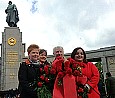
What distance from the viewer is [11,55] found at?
16.7 meters

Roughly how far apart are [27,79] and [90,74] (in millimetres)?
758

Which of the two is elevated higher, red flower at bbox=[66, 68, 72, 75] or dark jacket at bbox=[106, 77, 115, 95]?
red flower at bbox=[66, 68, 72, 75]

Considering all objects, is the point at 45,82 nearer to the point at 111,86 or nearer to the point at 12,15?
the point at 111,86

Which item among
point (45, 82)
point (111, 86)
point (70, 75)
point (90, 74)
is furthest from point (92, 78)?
point (111, 86)

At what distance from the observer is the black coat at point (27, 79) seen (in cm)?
289

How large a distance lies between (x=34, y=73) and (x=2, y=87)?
13833 mm

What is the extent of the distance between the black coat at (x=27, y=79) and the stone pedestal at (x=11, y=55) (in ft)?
43.4

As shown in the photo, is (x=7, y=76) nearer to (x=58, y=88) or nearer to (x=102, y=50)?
(x=102, y=50)

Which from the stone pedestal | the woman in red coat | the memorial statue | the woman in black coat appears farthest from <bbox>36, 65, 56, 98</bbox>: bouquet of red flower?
the memorial statue

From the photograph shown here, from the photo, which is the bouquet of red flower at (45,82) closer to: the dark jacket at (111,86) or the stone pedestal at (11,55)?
the dark jacket at (111,86)

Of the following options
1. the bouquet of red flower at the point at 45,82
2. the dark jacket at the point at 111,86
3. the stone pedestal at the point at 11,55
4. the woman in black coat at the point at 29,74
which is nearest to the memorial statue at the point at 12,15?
the stone pedestal at the point at 11,55

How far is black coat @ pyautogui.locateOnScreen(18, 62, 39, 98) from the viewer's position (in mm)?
2895

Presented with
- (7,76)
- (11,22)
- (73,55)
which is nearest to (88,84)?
(73,55)

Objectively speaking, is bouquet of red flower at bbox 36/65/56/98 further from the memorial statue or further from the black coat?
the memorial statue
